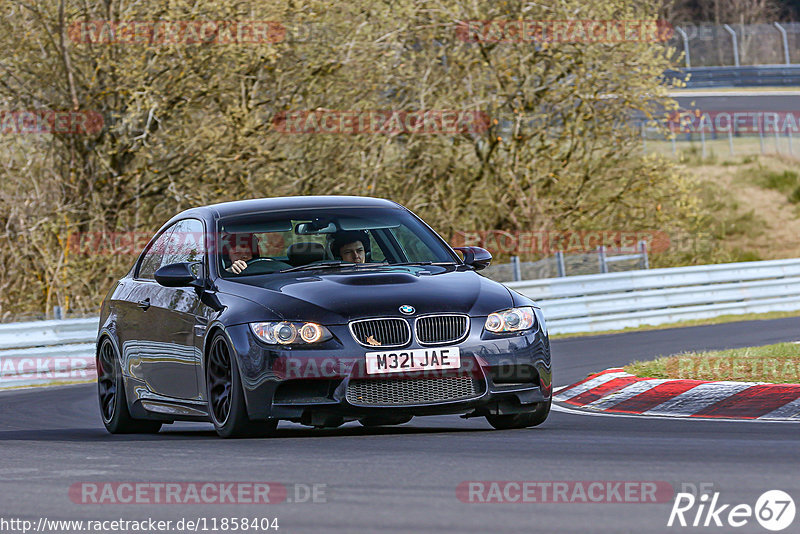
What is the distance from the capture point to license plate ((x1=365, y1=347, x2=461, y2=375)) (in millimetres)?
7984

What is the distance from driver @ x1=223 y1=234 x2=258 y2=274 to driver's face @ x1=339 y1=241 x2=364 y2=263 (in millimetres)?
563

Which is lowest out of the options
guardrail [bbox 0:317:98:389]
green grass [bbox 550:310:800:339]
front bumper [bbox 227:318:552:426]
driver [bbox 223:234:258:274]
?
green grass [bbox 550:310:800:339]

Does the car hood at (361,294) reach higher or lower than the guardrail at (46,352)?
higher

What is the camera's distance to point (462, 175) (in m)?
26.8

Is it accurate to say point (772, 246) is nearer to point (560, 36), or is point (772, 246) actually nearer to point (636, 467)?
point (560, 36)

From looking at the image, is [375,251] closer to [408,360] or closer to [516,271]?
[408,360]

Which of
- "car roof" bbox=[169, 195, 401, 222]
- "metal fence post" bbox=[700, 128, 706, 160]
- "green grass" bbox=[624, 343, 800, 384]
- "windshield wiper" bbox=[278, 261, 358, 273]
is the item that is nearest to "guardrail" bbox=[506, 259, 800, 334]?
"green grass" bbox=[624, 343, 800, 384]

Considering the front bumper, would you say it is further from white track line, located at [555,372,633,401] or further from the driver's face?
white track line, located at [555,372,633,401]

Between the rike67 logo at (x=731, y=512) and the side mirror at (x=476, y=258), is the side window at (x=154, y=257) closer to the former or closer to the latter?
the side mirror at (x=476, y=258)

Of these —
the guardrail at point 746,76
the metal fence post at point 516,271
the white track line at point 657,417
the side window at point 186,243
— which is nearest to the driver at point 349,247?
the side window at point 186,243

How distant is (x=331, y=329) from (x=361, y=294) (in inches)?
12.7

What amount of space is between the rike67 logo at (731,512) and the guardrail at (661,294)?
15.4m

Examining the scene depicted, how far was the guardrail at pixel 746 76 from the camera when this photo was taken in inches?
2048

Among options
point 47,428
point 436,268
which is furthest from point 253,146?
point 436,268
